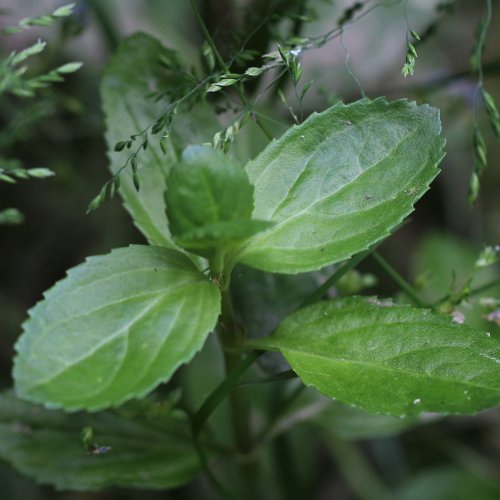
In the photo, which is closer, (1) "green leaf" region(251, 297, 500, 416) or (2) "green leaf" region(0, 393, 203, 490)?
(1) "green leaf" region(251, 297, 500, 416)

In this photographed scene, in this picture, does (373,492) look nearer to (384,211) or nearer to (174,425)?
(174,425)

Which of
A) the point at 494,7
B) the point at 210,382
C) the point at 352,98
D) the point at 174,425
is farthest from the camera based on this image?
the point at 494,7

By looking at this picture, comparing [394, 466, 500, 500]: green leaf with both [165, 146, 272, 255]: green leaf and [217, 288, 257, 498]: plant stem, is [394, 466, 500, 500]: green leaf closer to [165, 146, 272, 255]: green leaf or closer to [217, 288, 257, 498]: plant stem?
[217, 288, 257, 498]: plant stem

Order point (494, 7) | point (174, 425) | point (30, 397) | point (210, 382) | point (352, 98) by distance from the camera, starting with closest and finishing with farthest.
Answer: point (30, 397) < point (174, 425) < point (210, 382) < point (352, 98) < point (494, 7)

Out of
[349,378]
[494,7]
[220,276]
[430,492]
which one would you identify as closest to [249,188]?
[220,276]

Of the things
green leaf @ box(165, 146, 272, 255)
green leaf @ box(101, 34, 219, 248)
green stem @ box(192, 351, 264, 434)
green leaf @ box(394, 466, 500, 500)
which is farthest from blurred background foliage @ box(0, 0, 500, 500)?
green leaf @ box(165, 146, 272, 255)
